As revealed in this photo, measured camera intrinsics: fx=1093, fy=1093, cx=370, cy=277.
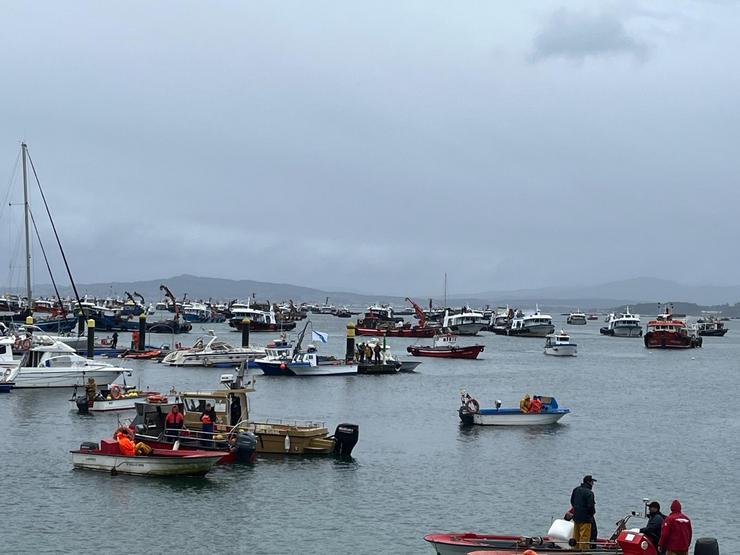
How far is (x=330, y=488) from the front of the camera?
3828cm

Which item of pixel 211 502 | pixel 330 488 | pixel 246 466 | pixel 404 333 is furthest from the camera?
pixel 404 333

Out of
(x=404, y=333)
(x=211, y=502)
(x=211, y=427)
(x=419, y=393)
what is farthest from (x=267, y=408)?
(x=404, y=333)

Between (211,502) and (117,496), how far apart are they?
3.08 m

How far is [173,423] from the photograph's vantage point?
40125 millimetres

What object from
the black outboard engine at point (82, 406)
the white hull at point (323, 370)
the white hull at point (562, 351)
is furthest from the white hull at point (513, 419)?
the white hull at point (562, 351)

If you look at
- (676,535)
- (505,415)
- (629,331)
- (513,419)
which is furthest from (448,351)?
(629,331)

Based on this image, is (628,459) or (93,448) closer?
(93,448)

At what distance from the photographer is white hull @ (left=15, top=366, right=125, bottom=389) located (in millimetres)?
64875

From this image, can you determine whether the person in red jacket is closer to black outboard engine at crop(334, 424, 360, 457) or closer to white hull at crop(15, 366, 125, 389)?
black outboard engine at crop(334, 424, 360, 457)

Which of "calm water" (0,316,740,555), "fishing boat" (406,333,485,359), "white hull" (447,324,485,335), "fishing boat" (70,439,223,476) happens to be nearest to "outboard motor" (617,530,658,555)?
"calm water" (0,316,740,555)

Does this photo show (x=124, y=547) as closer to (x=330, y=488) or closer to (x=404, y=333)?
(x=330, y=488)

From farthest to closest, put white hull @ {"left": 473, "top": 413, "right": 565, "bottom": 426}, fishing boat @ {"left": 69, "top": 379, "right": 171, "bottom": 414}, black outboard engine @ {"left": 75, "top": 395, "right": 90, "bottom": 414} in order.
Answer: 1. fishing boat @ {"left": 69, "top": 379, "right": 171, "bottom": 414}
2. black outboard engine @ {"left": 75, "top": 395, "right": 90, "bottom": 414}
3. white hull @ {"left": 473, "top": 413, "right": 565, "bottom": 426}

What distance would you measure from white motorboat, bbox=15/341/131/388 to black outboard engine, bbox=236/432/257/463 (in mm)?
26484

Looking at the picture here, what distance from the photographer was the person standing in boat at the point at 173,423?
39969 mm
